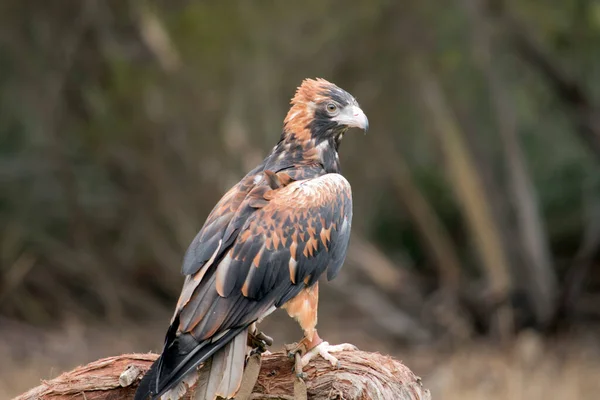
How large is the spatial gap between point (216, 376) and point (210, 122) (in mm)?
5639

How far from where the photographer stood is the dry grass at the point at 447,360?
8.05 m

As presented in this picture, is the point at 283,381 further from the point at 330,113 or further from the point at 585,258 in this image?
the point at 585,258

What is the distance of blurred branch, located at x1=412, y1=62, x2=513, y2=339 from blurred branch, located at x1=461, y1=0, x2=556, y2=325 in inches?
10.9

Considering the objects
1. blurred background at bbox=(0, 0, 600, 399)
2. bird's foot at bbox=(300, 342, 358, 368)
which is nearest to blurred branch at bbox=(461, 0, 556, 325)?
blurred background at bbox=(0, 0, 600, 399)

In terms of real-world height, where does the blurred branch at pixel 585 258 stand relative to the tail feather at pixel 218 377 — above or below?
above

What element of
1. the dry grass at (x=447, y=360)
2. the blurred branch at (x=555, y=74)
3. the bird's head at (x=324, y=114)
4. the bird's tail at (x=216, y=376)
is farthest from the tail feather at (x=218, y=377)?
the blurred branch at (x=555, y=74)

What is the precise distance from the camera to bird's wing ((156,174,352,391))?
3135 mm

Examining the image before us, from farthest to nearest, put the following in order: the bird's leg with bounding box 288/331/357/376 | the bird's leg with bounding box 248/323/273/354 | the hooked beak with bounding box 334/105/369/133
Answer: the hooked beak with bounding box 334/105/369/133
the bird's leg with bounding box 248/323/273/354
the bird's leg with bounding box 288/331/357/376

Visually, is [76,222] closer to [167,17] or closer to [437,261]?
[167,17]

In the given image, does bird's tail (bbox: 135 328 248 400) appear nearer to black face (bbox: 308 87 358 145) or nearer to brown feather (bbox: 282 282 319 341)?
brown feather (bbox: 282 282 319 341)

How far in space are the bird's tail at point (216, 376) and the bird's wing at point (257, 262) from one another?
1.8 inches

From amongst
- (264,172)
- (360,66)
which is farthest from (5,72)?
(264,172)

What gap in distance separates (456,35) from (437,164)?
1.98 metres

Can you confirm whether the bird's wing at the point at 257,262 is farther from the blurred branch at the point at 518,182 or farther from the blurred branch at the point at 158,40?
the blurred branch at the point at 518,182
